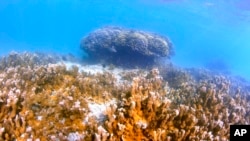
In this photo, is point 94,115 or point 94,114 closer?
point 94,115

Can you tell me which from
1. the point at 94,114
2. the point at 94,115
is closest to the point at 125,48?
the point at 94,114

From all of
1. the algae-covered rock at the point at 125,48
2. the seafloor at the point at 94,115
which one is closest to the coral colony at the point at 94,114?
the seafloor at the point at 94,115

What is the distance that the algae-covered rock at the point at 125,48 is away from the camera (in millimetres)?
15352

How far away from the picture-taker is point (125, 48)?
15344 mm

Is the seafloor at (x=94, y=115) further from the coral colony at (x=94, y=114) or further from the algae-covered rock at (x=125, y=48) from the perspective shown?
the algae-covered rock at (x=125, y=48)

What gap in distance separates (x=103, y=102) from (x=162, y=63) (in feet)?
35.3

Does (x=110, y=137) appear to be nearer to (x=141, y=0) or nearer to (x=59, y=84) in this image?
(x=59, y=84)

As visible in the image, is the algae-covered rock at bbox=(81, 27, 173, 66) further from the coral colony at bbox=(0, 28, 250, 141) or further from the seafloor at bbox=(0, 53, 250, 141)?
the seafloor at bbox=(0, 53, 250, 141)

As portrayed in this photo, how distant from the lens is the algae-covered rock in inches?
604

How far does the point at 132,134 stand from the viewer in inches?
175

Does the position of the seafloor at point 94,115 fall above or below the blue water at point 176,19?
below

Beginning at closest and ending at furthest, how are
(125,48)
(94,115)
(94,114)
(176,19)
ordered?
(94,115), (94,114), (125,48), (176,19)

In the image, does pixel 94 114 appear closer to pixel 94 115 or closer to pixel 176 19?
pixel 94 115

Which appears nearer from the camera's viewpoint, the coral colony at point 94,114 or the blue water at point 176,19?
the coral colony at point 94,114
